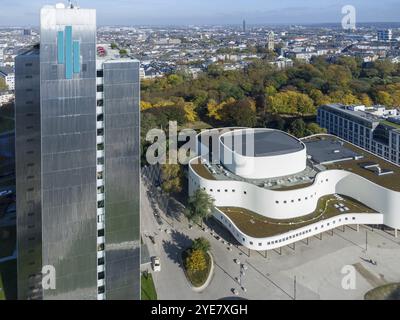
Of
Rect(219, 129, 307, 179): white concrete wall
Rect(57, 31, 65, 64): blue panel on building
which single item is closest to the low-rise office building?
Rect(219, 129, 307, 179): white concrete wall

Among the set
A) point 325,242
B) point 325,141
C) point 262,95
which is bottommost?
point 325,242

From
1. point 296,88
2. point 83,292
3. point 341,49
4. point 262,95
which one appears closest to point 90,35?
point 83,292

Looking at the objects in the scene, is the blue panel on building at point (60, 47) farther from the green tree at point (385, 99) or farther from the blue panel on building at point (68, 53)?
the green tree at point (385, 99)

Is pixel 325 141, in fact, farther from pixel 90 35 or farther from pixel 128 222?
pixel 90 35

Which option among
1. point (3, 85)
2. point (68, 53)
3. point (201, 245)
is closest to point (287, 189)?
point (201, 245)

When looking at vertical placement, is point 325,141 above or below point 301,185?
above
